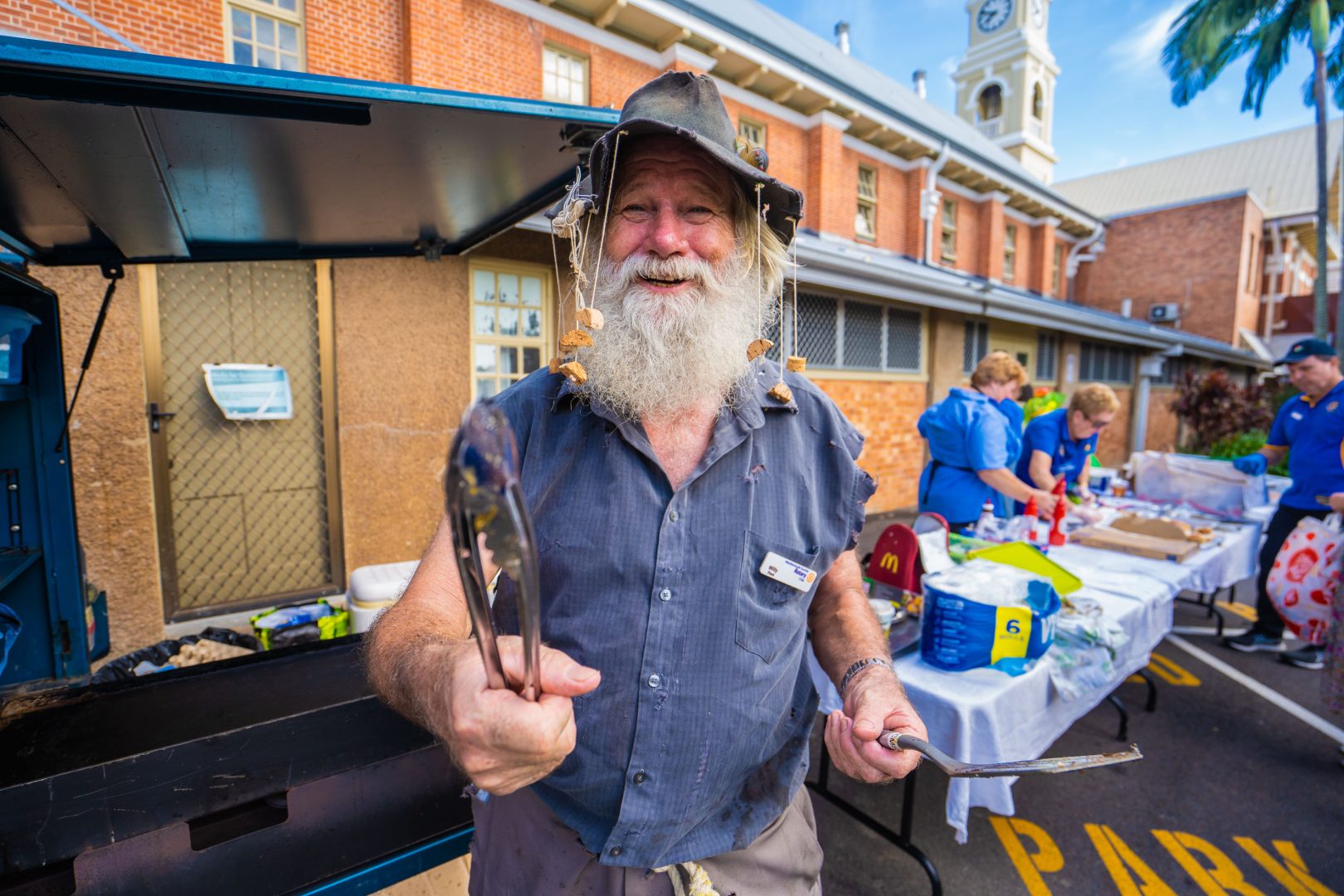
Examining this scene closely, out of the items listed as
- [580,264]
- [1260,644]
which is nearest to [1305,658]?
[1260,644]

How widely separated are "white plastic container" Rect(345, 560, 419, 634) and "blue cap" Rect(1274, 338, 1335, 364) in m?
6.02

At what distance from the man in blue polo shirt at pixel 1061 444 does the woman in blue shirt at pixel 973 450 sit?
50 centimetres

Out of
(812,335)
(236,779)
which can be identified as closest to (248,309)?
(236,779)

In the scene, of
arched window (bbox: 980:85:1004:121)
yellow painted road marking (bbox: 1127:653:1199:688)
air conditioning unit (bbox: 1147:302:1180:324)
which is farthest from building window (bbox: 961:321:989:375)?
arched window (bbox: 980:85:1004:121)

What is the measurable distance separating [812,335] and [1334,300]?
3182 centimetres

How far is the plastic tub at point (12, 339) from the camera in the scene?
192 centimetres

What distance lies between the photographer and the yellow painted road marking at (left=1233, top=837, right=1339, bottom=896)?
2477mm

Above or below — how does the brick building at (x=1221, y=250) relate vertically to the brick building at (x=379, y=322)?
above

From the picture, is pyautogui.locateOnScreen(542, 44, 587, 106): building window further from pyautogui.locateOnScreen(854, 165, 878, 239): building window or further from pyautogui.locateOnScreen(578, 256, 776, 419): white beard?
pyautogui.locateOnScreen(578, 256, 776, 419): white beard

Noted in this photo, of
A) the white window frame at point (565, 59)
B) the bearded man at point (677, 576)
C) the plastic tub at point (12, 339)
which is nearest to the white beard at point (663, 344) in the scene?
the bearded man at point (677, 576)

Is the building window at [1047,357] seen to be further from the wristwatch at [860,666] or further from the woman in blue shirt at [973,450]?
the wristwatch at [860,666]

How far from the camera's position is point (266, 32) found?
559 centimetres

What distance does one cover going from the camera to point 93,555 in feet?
14.3

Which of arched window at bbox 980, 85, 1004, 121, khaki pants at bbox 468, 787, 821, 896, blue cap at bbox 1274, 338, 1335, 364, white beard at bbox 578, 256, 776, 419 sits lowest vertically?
khaki pants at bbox 468, 787, 821, 896
